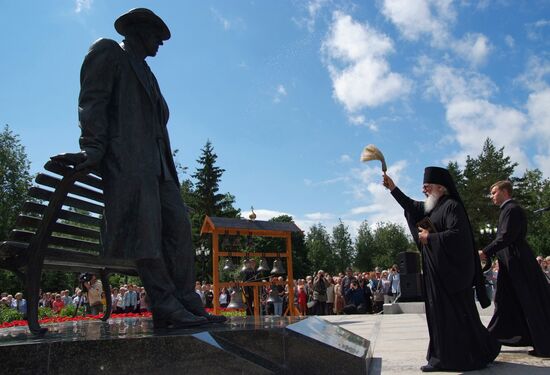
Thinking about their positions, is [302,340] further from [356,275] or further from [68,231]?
[356,275]

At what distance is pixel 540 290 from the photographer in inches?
199

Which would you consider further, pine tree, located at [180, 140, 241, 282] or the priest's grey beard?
pine tree, located at [180, 140, 241, 282]

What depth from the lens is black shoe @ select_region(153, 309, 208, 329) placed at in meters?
3.67

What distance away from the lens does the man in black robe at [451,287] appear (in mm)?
4211

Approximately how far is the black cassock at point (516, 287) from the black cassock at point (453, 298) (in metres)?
0.78

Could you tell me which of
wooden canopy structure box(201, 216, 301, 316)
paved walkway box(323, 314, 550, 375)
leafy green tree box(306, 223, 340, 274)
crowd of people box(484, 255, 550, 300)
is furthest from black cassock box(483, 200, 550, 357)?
leafy green tree box(306, 223, 340, 274)

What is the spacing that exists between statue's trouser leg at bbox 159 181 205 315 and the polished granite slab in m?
0.67

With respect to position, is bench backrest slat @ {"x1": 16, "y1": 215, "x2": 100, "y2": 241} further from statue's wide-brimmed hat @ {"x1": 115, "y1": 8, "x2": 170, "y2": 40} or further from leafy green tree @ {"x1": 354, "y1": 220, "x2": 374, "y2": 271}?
leafy green tree @ {"x1": 354, "y1": 220, "x2": 374, "y2": 271}

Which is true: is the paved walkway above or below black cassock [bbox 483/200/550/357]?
below

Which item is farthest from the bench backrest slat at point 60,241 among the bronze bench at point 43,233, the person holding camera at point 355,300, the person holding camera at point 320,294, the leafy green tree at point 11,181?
the leafy green tree at point 11,181

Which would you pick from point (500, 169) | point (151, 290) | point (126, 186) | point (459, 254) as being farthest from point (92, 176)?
point (500, 169)

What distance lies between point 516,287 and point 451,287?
1.24 m

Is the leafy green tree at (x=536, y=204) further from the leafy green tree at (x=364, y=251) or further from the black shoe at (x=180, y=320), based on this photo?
the black shoe at (x=180, y=320)

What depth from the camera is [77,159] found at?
3.60m
